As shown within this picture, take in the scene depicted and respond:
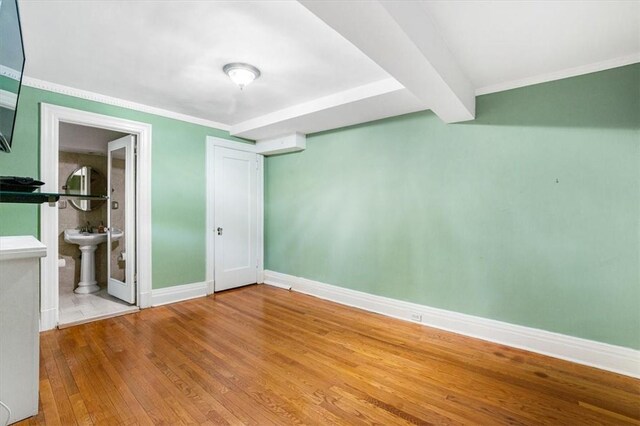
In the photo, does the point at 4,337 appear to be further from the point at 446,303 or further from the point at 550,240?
the point at 550,240

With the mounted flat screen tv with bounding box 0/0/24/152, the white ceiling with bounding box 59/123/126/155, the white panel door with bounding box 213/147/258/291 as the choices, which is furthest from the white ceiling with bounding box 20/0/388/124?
the white panel door with bounding box 213/147/258/291

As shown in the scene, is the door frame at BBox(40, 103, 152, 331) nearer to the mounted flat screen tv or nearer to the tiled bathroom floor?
the tiled bathroom floor

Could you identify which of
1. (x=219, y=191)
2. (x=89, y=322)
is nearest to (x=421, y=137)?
(x=219, y=191)

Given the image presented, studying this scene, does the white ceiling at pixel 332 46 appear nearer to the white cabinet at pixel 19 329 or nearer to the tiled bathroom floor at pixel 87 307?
the white cabinet at pixel 19 329

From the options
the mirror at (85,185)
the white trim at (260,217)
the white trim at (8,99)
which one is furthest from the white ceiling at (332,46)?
the mirror at (85,185)

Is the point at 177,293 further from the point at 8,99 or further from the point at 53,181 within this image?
the point at 8,99

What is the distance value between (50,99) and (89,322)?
2.41 metres

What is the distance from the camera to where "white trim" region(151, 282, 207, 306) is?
12.4ft

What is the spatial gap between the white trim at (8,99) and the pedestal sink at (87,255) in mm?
2880

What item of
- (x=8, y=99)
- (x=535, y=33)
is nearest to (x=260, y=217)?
(x=8, y=99)

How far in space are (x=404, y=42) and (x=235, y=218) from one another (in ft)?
12.0

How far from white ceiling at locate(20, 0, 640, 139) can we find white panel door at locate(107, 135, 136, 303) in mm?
926

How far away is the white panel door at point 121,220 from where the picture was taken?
147 inches

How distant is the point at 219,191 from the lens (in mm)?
4434
